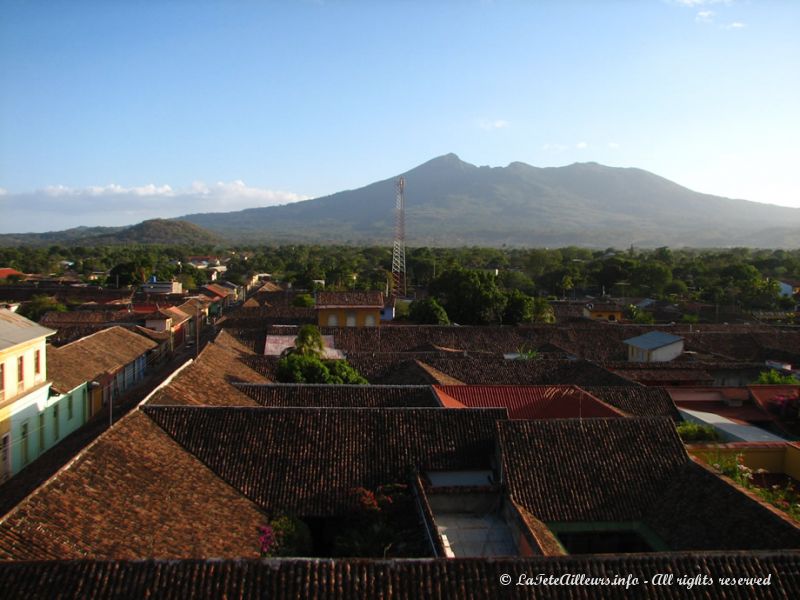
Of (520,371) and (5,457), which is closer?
(5,457)

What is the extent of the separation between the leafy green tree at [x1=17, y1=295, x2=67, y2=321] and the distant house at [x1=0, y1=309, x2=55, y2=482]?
27.2 m

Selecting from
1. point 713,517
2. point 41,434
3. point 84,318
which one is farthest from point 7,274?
point 713,517

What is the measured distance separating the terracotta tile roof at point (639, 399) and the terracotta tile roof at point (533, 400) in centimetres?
92

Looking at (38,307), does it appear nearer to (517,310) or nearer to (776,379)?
(517,310)

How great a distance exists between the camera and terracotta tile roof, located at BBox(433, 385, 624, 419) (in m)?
15.7

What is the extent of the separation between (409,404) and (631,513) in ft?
21.9

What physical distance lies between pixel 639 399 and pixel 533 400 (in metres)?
3.14

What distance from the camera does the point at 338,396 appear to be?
640 inches

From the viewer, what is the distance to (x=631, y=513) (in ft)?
34.6

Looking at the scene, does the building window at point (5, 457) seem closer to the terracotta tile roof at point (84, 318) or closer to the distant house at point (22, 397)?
the distant house at point (22, 397)

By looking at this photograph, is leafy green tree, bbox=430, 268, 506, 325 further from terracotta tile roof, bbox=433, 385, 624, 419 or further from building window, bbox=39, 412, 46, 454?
building window, bbox=39, 412, 46, 454

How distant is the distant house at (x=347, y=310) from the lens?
32906 mm

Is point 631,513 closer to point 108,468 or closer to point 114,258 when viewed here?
point 108,468

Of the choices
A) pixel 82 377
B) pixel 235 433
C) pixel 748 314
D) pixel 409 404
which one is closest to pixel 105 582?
pixel 235 433
